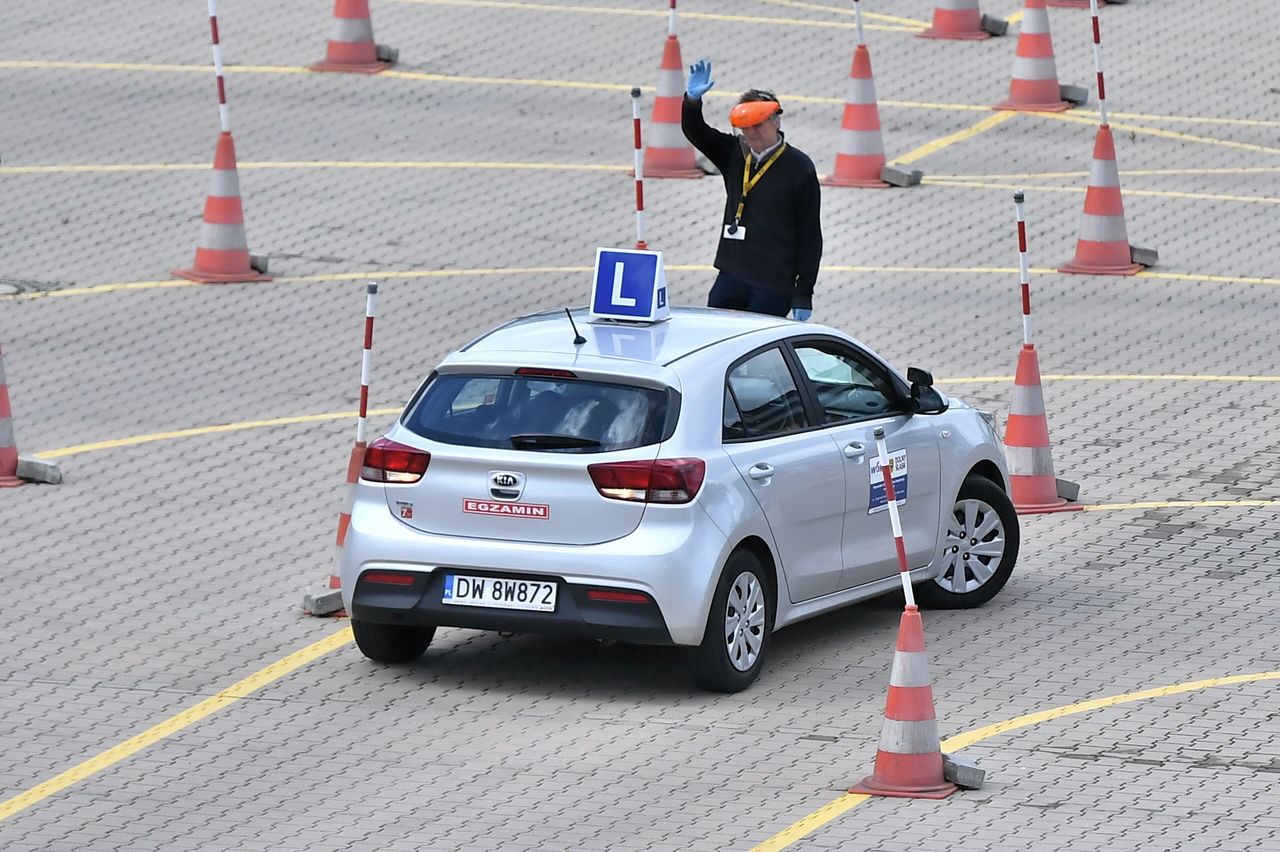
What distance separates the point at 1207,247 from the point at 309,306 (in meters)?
6.71

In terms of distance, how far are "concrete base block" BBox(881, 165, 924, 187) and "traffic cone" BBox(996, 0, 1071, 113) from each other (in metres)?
2.41

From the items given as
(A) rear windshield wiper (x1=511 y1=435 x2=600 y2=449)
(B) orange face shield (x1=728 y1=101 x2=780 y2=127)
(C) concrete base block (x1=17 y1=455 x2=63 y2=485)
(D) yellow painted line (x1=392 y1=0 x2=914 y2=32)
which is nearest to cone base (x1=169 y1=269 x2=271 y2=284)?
(C) concrete base block (x1=17 y1=455 x2=63 y2=485)

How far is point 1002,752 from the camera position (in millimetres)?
10250

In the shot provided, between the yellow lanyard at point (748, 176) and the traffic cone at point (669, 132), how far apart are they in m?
7.60

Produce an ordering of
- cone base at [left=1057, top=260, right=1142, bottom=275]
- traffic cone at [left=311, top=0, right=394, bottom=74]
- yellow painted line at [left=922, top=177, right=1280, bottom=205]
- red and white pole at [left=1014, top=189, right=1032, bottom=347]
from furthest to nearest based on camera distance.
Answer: traffic cone at [left=311, top=0, right=394, bottom=74] → yellow painted line at [left=922, top=177, right=1280, bottom=205] → cone base at [left=1057, top=260, right=1142, bottom=275] → red and white pole at [left=1014, top=189, right=1032, bottom=347]

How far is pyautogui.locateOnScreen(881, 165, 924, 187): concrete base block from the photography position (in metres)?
21.4

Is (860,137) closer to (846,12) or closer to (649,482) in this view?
(846,12)

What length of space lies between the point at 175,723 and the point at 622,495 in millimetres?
1993

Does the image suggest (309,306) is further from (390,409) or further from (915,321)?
(915,321)

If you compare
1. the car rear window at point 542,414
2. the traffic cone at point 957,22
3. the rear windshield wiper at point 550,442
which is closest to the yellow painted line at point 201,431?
the car rear window at point 542,414

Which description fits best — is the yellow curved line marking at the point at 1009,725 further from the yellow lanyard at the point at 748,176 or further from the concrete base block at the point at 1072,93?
the concrete base block at the point at 1072,93

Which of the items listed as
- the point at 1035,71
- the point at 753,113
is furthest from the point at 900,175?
the point at 753,113

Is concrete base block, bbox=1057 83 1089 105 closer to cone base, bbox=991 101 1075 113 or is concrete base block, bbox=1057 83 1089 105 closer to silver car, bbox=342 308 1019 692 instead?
cone base, bbox=991 101 1075 113

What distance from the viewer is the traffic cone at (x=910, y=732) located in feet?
31.9
